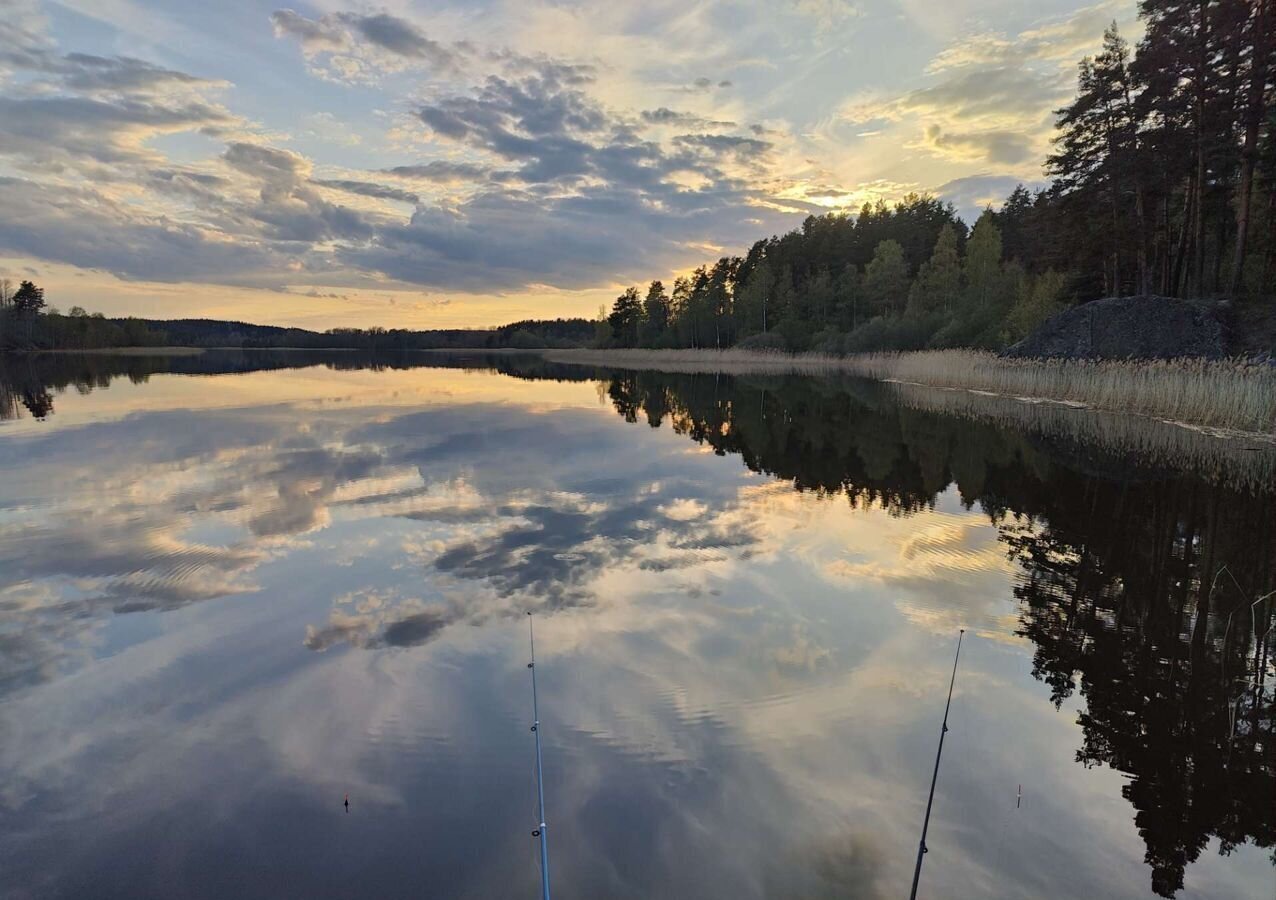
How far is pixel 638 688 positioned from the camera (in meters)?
5.27

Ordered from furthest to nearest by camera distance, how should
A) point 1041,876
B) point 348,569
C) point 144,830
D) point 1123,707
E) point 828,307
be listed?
point 828,307, point 348,569, point 1123,707, point 144,830, point 1041,876

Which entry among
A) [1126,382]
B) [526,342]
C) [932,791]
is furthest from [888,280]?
[526,342]

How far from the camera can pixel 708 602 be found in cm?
709

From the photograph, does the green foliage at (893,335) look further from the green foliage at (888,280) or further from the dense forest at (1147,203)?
the green foliage at (888,280)

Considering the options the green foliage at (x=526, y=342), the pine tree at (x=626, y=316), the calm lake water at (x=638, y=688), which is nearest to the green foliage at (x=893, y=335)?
the calm lake water at (x=638, y=688)

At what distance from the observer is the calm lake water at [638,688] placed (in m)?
3.51

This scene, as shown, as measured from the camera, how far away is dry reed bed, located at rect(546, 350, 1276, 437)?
16.7 m

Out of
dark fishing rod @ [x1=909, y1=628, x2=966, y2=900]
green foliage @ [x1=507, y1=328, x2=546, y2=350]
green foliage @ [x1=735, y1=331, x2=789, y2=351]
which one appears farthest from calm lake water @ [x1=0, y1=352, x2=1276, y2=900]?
green foliage @ [x1=507, y1=328, x2=546, y2=350]

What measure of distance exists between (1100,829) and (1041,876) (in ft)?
2.07

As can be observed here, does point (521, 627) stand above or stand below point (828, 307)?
below

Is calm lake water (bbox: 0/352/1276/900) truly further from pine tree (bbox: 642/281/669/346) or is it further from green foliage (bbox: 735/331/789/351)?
pine tree (bbox: 642/281/669/346)

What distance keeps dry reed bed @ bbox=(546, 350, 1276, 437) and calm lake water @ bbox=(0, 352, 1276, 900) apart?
6275mm

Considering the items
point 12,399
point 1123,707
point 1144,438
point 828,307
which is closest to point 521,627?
point 1123,707

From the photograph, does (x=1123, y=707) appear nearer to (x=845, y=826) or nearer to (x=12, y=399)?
(x=845, y=826)
